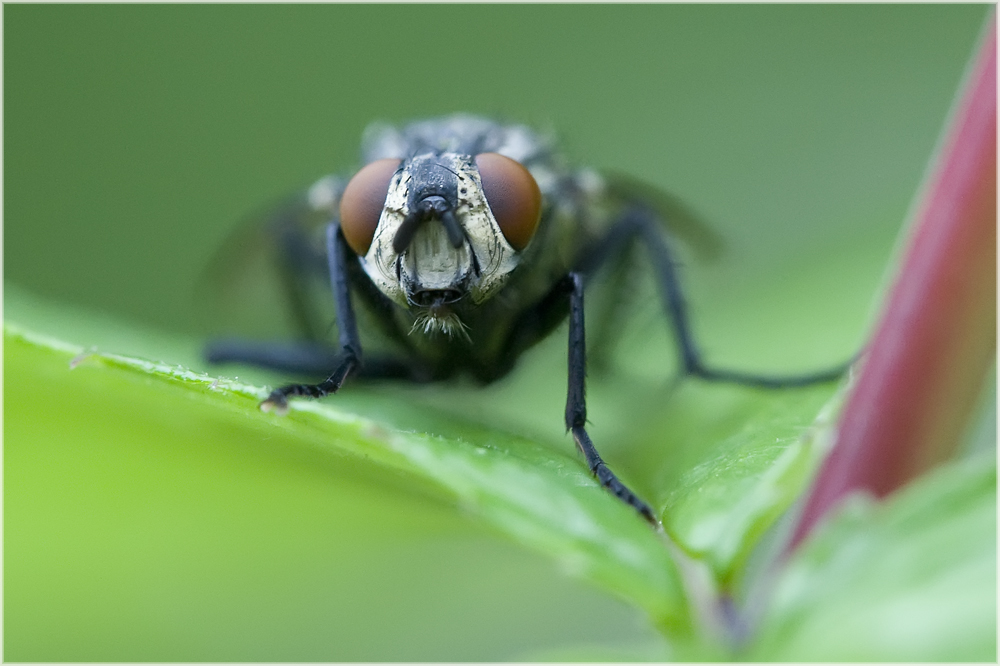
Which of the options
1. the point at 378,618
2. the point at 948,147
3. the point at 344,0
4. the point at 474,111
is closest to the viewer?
the point at 948,147

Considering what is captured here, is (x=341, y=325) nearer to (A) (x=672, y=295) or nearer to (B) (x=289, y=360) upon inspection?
(B) (x=289, y=360)

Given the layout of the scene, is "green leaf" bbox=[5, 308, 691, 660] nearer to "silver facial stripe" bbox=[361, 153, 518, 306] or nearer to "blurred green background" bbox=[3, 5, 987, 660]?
"blurred green background" bbox=[3, 5, 987, 660]

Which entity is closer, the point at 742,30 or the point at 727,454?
the point at 727,454

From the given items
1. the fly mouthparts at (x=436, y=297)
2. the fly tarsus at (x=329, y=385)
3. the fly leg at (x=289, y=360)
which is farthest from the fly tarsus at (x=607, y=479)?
the fly leg at (x=289, y=360)

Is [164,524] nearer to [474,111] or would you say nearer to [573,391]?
[573,391]

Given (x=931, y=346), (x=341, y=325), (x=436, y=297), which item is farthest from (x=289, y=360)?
(x=931, y=346)

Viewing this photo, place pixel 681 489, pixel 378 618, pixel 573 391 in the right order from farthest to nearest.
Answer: pixel 378 618, pixel 573 391, pixel 681 489

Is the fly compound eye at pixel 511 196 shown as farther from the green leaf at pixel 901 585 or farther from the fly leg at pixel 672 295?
the green leaf at pixel 901 585

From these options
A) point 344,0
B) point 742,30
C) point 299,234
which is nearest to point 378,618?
point 299,234
